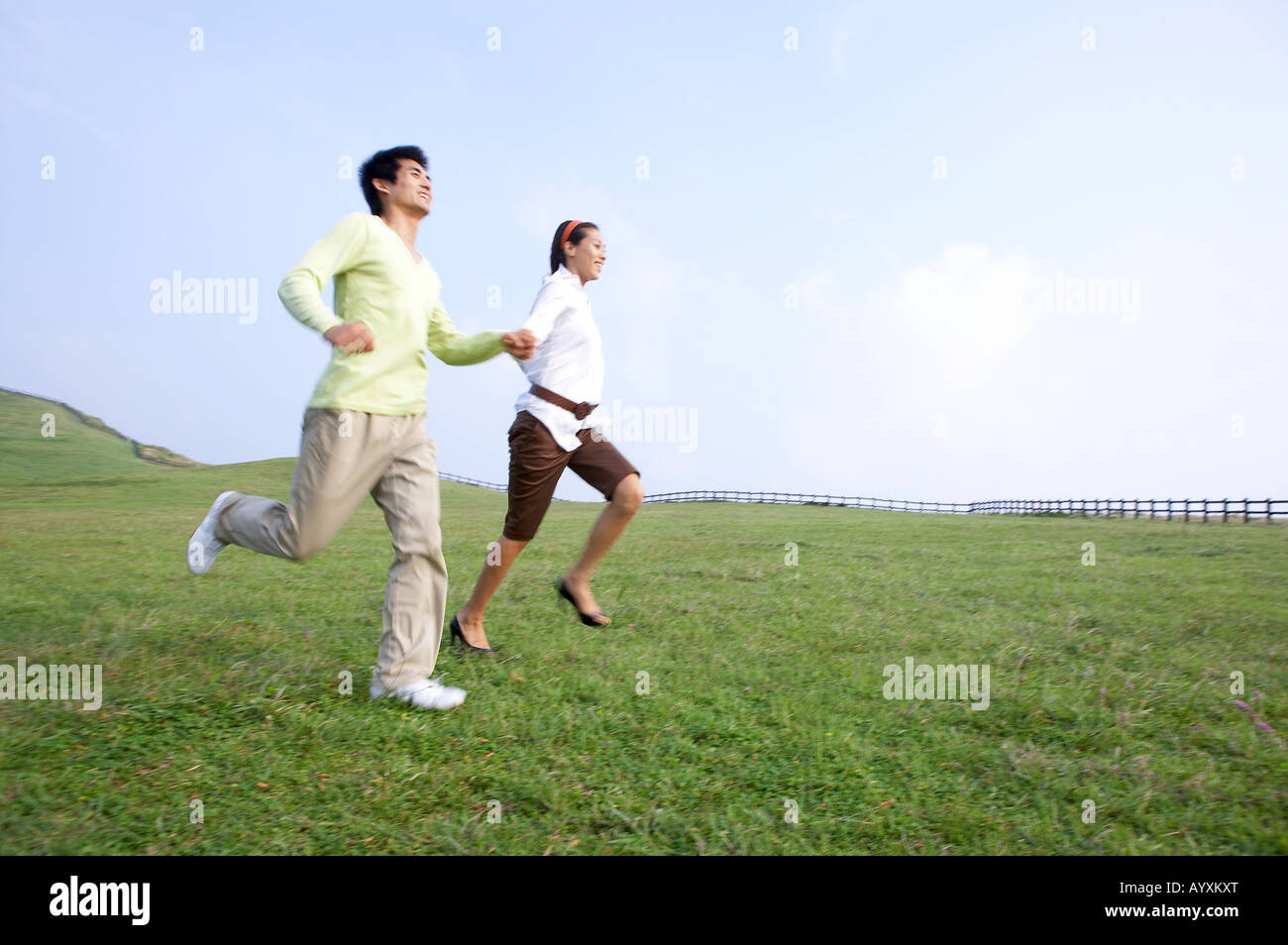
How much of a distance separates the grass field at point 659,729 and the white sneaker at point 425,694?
2.5 inches

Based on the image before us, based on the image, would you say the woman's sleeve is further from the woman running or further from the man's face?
the man's face

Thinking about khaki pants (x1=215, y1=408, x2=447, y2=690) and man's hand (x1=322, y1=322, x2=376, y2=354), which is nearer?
man's hand (x1=322, y1=322, x2=376, y2=354)

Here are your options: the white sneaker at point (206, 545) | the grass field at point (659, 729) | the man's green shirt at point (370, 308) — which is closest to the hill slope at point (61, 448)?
the grass field at point (659, 729)

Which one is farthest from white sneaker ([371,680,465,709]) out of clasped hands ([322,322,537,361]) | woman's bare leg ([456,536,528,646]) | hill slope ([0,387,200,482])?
hill slope ([0,387,200,482])

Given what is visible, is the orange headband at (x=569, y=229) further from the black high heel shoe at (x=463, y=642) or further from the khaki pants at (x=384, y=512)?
the black high heel shoe at (x=463, y=642)

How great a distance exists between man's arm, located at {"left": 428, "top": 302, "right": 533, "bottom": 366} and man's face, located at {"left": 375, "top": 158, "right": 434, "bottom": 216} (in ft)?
1.61

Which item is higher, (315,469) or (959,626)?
(315,469)

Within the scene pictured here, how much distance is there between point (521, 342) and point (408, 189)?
35.5 inches

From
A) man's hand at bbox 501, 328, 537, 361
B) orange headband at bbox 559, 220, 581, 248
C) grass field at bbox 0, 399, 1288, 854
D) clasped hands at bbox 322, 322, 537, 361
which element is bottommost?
grass field at bbox 0, 399, 1288, 854

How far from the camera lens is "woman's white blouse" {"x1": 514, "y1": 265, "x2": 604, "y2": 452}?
482 cm
